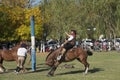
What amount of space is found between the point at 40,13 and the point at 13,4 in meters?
4.75

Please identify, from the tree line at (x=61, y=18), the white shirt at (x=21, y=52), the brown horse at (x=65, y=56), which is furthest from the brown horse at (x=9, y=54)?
the tree line at (x=61, y=18)

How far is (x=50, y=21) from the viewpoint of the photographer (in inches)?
2537

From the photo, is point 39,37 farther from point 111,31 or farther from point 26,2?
point 111,31

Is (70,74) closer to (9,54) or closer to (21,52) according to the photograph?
(21,52)

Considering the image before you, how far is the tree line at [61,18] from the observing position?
2162 inches

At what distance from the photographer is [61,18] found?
198 ft

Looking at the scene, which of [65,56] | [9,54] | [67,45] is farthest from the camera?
[9,54]

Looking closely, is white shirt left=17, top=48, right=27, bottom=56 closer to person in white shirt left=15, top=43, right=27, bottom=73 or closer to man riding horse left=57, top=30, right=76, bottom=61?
person in white shirt left=15, top=43, right=27, bottom=73

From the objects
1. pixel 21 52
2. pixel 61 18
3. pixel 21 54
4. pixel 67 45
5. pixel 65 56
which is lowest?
pixel 65 56

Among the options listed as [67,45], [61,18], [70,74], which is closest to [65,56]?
[67,45]

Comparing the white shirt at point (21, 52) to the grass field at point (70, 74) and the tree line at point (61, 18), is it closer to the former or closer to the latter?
the grass field at point (70, 74)

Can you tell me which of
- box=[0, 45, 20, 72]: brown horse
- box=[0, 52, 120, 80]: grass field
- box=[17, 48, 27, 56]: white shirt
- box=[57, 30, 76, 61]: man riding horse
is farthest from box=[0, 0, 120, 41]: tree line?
box=[57, 30, 76, 61]: man riding horse

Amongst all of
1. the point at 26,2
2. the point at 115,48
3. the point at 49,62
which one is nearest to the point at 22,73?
the point at 49,62

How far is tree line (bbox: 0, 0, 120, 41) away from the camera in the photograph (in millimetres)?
54906
